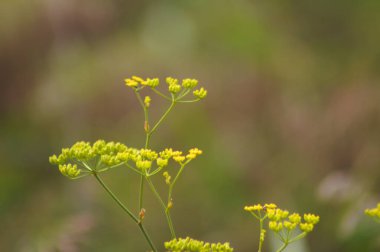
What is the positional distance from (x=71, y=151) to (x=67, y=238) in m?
0.93

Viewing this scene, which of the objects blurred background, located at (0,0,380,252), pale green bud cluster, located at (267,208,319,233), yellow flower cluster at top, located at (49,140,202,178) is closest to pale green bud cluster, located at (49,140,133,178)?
yellow flower cluster at top, located at (49,140,202,178)

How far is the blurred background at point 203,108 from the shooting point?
3299 millimetres

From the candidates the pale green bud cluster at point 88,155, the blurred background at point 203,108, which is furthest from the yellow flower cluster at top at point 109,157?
the blurred background at point 203,108

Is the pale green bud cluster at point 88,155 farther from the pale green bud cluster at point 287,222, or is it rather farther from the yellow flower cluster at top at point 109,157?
the pale green bud cluster at point 287,222

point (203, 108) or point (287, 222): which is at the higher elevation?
point (203, 108)

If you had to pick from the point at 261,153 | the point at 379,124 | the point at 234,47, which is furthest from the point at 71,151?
the point at 234,47

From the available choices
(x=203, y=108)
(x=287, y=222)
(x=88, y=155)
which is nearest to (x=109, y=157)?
(x=88, y=155)

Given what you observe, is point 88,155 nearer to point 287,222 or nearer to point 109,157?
point 109,157

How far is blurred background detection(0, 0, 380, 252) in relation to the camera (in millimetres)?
3299

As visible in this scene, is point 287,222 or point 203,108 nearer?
point 287,222

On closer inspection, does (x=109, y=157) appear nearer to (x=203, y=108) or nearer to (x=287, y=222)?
(x=287, y=222)

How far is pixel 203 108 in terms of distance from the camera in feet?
14.6

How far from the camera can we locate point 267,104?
424 cm

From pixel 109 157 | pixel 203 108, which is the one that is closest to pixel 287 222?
pixel 109 157
